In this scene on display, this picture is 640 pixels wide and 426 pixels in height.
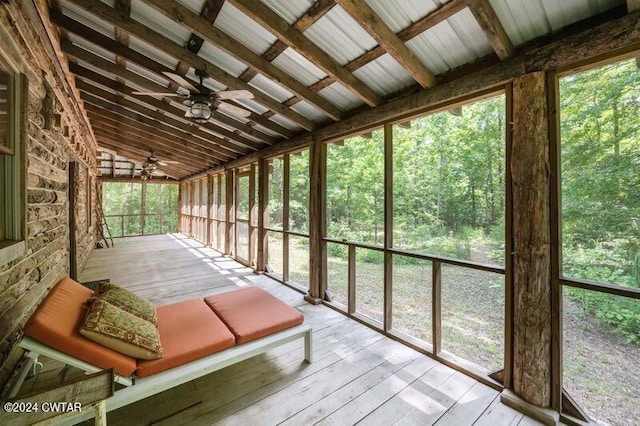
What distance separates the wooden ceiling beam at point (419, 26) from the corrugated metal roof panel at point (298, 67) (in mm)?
420

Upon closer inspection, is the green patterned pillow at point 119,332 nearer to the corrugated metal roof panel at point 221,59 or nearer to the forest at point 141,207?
the corrugated metal roof panel at point 221,59

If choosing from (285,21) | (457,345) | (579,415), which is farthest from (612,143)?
(285,21)

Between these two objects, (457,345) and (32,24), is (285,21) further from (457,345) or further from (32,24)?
(457,345)

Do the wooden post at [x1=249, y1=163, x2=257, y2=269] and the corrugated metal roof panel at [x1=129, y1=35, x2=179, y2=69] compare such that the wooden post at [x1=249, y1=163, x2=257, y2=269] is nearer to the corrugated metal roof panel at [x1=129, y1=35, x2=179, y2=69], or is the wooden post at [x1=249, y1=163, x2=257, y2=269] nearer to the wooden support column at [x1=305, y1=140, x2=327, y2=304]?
the wooden support column at [x1=305, y1=140, x2=327, y2=304]

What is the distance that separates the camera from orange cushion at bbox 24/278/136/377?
1.50m

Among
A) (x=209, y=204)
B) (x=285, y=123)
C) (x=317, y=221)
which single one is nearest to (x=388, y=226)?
(x=317, y=221)

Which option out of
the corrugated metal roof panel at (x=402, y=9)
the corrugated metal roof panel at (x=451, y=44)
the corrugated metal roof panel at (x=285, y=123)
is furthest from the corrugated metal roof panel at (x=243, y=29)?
the corrugated metal roof panel at (x=285, y=123)

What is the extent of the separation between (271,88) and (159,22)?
53.3 inches

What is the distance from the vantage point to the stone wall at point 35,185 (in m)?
1.81

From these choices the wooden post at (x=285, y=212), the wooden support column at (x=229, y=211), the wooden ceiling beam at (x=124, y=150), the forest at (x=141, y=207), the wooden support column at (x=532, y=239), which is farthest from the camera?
the forest at (x=141, y=207)

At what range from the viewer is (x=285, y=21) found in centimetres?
230

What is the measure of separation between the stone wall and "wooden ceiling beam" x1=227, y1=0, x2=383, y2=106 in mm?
1592

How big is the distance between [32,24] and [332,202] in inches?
155

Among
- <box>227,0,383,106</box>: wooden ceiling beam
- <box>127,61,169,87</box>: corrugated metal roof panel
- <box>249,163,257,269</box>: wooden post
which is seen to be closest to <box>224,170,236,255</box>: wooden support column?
<box>249,163,257,269</box>: wooden post
